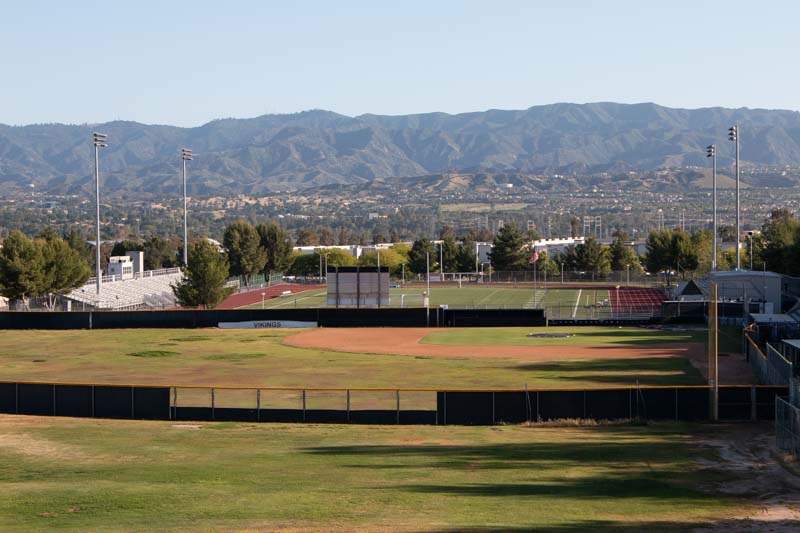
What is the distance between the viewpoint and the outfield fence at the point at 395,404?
37594 millimetres

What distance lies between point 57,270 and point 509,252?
76487 millimetres

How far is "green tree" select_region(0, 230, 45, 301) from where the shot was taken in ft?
281

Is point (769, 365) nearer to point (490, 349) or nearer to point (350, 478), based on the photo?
point (350, 478)

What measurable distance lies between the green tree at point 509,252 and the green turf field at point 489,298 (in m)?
19.7

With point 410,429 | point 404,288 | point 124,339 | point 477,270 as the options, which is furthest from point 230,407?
point 477,270

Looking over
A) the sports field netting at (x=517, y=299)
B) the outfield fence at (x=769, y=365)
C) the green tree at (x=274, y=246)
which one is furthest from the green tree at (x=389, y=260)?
the outfield fence at (x=769, y=365)

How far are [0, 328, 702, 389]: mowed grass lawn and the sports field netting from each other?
21.1m

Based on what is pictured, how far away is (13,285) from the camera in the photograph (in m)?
86.0

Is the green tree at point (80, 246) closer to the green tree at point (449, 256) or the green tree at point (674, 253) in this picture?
the green tree at point (449, 256)

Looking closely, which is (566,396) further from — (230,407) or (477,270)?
(477,270)

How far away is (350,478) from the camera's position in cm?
2853

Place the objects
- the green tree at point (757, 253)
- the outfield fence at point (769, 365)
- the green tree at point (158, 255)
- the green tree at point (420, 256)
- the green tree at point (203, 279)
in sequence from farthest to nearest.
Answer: the green tree at point (158, 255) < the green tree at point (420, 256) < the green tree at point (757, 253) < the green tree at point (203, 279) < the outfield fence at point (769, 365)

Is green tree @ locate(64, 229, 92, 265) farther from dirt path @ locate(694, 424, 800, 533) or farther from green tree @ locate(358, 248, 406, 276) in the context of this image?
dirt path @ locate(694, 424, 800, 533)

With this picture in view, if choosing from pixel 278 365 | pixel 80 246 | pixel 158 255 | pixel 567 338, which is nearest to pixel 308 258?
pixel 158 255
